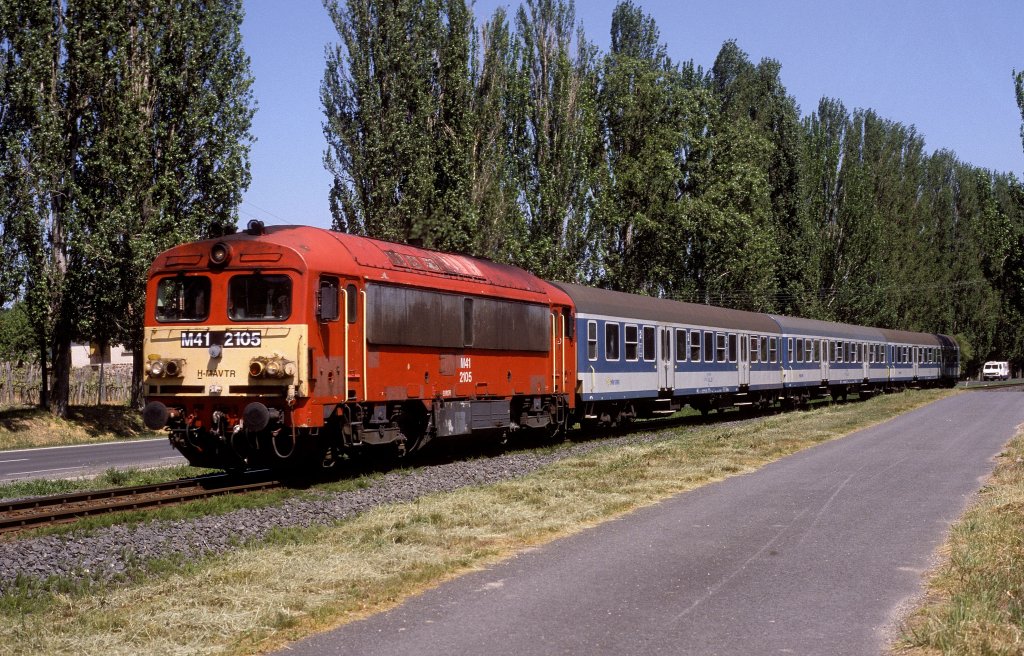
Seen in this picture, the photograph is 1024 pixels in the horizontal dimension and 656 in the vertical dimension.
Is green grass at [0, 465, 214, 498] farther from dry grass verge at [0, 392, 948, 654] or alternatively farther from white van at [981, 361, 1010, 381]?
white van at [981, 361, 1010, 381]

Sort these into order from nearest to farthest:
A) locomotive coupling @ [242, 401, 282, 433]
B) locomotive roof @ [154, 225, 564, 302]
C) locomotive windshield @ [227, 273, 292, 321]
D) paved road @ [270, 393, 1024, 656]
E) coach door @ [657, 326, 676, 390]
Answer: paved road @ [270, 393, 1024, 656]
locomotive coupling @ [242, 401, 282, 433]
locomotive windshield @ [227, 273, 292, 321]
locomotive roof @ [154, 225, 564, 302]
coach door @ [657, 326, 676, 390]

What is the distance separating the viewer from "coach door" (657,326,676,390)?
30.1 meters

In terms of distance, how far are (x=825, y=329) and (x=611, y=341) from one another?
21.6 metres

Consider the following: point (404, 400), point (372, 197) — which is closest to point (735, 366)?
point (372, 197)

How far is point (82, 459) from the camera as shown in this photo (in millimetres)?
23359

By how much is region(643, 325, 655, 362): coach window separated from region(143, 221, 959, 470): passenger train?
106 cm

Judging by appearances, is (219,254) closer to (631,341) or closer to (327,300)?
(327,300)

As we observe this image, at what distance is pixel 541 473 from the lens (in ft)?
59.2

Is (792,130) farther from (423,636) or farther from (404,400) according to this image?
(423,636)

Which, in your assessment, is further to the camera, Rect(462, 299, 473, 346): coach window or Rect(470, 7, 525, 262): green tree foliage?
Rect(470, 7, 525, 262): green tree foliage

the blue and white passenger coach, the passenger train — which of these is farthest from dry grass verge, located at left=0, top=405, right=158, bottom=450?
the blue and white passenger coach

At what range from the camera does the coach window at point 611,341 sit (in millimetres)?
26938

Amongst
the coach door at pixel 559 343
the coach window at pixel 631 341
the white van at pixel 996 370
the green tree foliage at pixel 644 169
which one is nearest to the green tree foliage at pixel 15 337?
the green tree foliage at pixel 644 169

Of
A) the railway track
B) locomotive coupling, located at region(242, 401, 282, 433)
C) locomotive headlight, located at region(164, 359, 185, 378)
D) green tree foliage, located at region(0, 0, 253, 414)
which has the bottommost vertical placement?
the railway track
